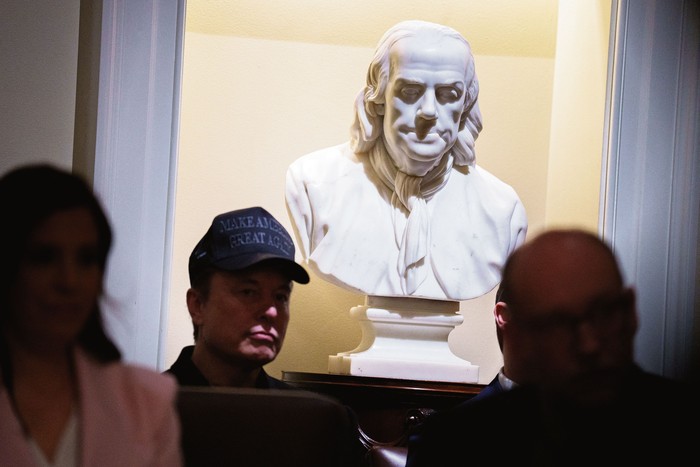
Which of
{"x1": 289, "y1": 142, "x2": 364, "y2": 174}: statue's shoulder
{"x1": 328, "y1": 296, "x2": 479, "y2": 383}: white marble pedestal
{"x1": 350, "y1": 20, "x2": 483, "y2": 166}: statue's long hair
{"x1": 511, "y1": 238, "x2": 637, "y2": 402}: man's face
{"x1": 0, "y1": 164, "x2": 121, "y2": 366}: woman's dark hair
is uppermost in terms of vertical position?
{"x1": 350, "y1": 20, "x2": 483, "y2": 166}: statue's long hair

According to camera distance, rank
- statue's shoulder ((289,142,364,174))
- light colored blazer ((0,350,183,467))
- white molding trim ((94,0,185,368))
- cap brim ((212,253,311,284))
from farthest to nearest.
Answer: statue's shoulder ((289,142,364,174)) < white molding trim ((94,0,185,368)) < cap brim ((212,253,311,284)) < light colored blazer ((0,350,183,467))

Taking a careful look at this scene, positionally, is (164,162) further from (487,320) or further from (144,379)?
(144,379)

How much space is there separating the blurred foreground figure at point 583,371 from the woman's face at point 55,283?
1.69ft

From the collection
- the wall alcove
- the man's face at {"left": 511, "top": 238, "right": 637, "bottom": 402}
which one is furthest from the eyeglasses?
the wall alcove

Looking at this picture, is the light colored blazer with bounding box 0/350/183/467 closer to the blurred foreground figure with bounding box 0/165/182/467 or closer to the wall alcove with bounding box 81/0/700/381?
the blurred foreground figure with bounding box 0/165/182/467

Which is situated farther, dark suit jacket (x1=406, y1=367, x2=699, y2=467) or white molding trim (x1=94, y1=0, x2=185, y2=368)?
white molding trim (x1=94, y1=0, x2=185, y2=368)

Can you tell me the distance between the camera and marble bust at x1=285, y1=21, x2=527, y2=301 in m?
3.83

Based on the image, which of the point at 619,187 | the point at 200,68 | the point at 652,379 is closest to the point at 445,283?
the point at 619,187

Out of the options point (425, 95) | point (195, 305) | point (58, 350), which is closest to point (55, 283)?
point (58, 350)

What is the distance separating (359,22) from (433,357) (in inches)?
55.9

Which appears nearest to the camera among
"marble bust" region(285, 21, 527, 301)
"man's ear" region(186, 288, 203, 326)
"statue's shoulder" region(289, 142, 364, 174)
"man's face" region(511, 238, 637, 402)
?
"man's face" region(511, 238, 637, 402)

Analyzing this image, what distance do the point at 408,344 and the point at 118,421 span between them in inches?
107

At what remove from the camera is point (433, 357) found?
3.95m

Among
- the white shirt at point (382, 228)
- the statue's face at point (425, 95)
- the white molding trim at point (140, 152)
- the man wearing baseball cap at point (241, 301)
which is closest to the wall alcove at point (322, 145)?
the white molding trim at point (140, 152)
